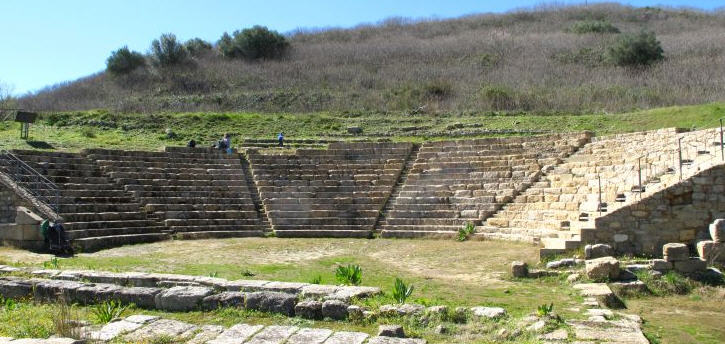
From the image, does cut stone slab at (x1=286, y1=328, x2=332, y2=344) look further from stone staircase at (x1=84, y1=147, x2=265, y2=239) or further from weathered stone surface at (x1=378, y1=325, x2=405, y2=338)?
stone staircase at (x1=84, y1=147, x2=265, y2=239)

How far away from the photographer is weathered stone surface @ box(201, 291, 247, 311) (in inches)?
311

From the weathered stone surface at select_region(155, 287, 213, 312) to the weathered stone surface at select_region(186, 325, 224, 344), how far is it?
897 millimetres

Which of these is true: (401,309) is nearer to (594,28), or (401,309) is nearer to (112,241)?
(112,241)

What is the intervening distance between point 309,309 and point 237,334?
3.82 feet

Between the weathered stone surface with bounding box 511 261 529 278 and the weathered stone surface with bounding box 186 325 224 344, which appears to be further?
the weathered stone surface with bounding box 511 261 529 278

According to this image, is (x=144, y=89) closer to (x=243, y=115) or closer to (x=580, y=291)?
(x=243, y=115)

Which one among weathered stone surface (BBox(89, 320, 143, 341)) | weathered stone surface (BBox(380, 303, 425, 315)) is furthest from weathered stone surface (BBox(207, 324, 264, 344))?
weathered stone surface (BBox(380, 303, 425, 315))

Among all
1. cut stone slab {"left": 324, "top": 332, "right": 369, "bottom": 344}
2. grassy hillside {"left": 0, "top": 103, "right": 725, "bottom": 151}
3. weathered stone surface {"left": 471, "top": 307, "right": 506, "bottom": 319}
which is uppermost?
grassy hillside {"left": 0, "top": 103, "right": 725, "bottom": 151}

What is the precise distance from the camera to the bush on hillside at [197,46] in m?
49.8

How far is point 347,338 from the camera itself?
6301 millimetres

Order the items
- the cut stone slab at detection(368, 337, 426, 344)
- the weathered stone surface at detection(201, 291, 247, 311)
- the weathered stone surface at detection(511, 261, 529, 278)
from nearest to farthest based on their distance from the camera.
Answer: the cut stone slab at detection(368, 337, 426, 344)
the weathered stone surface at detection(201, 291, 247, 311)
the weathered stone surface at detection(511, 261, 529, 278)

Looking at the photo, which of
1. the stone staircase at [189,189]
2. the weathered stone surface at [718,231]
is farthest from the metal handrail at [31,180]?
the weathered stone surface at [718,231]

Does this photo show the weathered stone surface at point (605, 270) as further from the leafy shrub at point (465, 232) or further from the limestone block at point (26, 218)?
the limestone block at point (26, 218)

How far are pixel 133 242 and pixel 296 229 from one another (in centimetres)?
438
